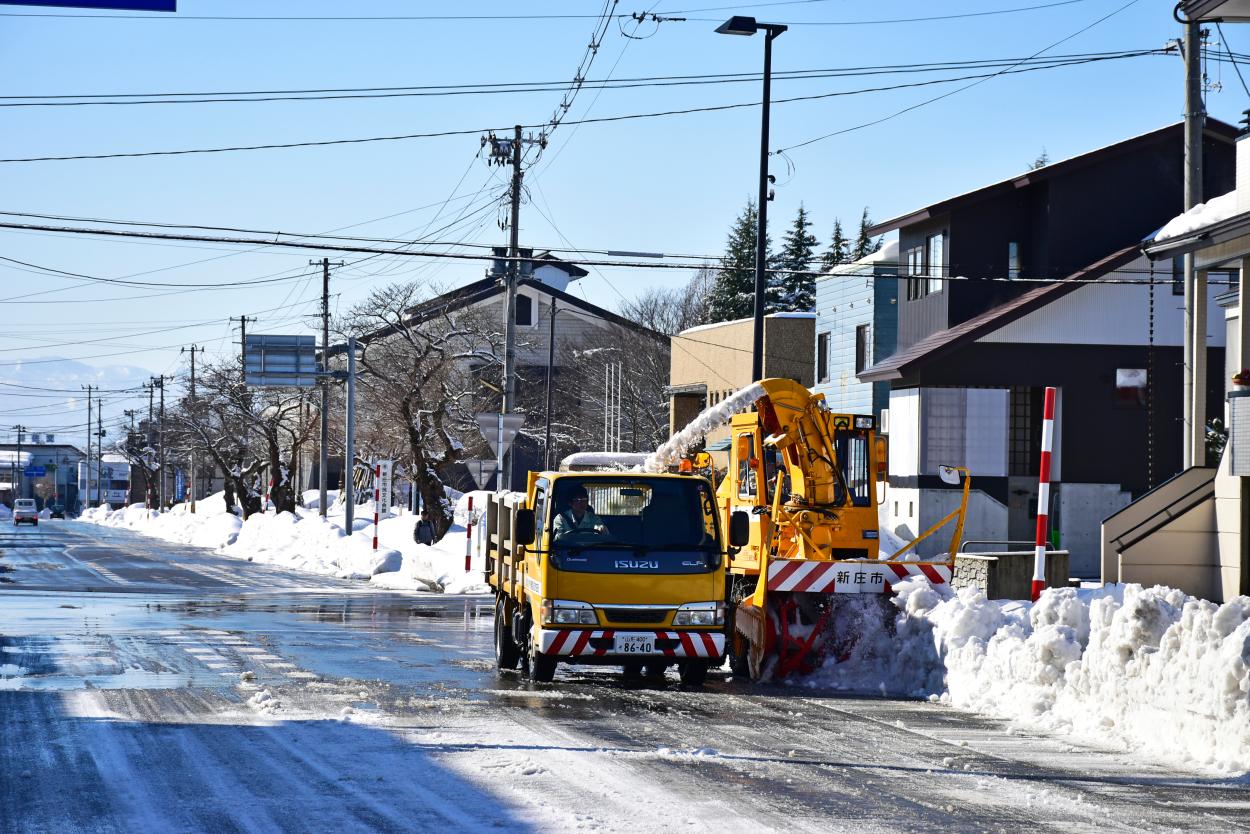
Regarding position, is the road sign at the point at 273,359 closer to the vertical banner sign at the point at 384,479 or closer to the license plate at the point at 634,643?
the vertical banner sign at the point at 384,479

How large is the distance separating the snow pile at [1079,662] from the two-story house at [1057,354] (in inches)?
762

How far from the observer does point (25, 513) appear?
9694cm

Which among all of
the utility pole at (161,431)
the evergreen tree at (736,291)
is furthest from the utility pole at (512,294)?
the utility pole at (161,431)

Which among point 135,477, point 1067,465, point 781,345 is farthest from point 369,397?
point 135,477

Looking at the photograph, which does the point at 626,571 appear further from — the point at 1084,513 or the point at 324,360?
the point at 324,360

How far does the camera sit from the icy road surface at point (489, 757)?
828 cm

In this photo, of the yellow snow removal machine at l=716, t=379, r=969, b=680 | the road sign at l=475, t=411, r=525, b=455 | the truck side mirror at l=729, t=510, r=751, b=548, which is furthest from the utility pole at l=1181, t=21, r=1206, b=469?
the road sign at l=475, t=411, r=525, b=455

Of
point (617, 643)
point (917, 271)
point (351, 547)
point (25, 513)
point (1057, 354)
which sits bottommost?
point (25, 513)

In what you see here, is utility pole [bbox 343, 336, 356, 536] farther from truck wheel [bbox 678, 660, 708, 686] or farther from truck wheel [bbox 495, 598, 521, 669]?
truck wheel [bbox 678, 660, 708, 686]

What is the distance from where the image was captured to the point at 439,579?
111 feet

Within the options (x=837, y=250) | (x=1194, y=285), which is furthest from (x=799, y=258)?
(x=1194, y=285)

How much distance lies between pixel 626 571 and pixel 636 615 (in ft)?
1.44

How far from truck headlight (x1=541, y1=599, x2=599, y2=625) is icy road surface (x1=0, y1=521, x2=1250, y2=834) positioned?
0.73 m

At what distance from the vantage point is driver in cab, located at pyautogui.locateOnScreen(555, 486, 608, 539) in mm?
14883
